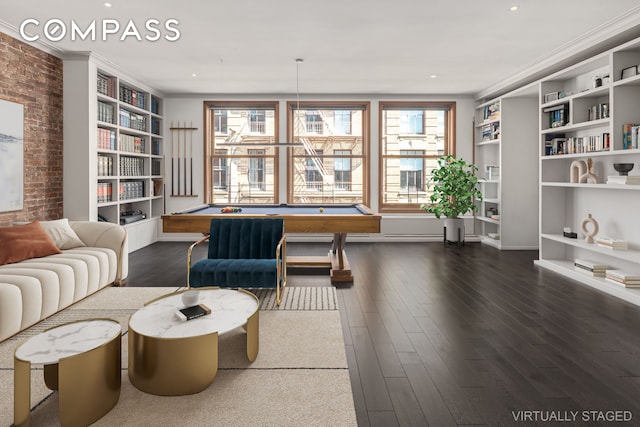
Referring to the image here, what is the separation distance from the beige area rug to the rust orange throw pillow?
30.6 inches

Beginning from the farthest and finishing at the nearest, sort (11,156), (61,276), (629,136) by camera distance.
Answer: (11,156), (629,136), (61,276)

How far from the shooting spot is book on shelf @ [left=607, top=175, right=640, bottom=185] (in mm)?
4188

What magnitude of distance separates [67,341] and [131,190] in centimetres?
519

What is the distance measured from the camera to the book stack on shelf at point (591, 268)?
470 cm

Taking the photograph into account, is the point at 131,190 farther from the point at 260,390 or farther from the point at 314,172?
the point at 260,390

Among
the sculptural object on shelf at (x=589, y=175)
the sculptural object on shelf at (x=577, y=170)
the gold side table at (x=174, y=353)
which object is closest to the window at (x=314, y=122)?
the sculptural object on shelf at (x=577, y=170)

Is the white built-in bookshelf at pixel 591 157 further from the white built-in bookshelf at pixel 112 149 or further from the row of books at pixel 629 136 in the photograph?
the white built-in bookshelf at pixel 112 149

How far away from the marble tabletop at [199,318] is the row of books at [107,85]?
166 inches

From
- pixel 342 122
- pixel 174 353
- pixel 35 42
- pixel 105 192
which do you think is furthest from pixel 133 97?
pixel 174 353

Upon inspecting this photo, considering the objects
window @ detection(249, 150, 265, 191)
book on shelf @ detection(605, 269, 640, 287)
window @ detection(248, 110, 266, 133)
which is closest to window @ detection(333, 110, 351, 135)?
window @ detection(248, 110, 266, 133)

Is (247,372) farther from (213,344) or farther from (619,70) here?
(619,70)

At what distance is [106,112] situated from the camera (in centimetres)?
595

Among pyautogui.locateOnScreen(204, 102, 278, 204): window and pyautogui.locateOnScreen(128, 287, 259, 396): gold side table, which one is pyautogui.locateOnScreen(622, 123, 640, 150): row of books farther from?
pyautogui.locateOnScreen(204, 102, 278, 204): window

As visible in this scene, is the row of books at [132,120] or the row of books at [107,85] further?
the row of books at [132,120]
